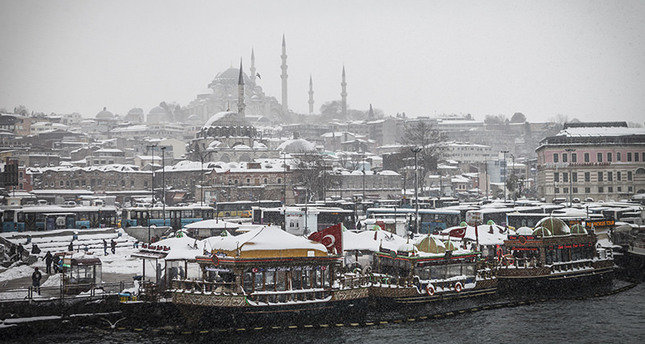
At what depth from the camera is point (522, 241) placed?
23.8m

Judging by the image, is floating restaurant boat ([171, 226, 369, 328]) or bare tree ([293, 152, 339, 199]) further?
bare tree ([293, 152, 339, 199])

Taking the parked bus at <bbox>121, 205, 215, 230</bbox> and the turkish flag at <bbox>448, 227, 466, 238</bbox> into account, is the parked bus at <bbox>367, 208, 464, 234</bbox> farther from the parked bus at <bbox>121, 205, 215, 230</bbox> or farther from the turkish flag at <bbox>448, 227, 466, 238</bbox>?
the parked bus at <bbox>121, 205, 215, 230</bbox>

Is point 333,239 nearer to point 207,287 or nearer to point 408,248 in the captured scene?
point 408,248

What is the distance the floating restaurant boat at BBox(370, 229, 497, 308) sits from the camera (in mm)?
19969

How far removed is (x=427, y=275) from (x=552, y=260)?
6272mm

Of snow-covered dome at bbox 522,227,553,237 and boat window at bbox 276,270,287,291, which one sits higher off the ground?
snow-covered dome at bbox 522,227,553,237

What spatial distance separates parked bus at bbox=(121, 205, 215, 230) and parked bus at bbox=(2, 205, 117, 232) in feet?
9.36

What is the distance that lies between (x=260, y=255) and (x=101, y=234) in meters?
24.1

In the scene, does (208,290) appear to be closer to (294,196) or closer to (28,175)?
(294,196)

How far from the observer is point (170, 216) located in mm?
40562

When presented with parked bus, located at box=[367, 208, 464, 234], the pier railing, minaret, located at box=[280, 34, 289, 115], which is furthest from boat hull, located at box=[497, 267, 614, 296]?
minaret, located at box=[280, 34, 289, 115]

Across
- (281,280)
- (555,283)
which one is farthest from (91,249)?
(555,283)

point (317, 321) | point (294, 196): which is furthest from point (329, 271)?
point (294, 196)

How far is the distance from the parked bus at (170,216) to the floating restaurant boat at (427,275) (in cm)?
2172
